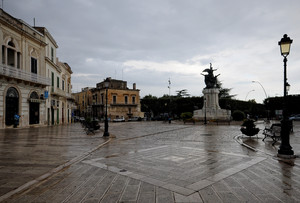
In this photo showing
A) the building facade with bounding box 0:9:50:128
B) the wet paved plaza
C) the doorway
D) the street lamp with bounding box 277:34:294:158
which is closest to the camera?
the wet paved plaza

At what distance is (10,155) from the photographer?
23.0 feet

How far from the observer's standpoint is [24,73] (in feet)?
65.7

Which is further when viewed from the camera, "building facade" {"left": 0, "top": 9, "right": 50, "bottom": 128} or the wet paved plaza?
"building facade" {"left": 0, "top": 9, "right": 50, "bottom": 128}

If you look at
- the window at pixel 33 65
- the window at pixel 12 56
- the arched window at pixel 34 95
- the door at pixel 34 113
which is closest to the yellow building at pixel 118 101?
the door at pixel 34 113

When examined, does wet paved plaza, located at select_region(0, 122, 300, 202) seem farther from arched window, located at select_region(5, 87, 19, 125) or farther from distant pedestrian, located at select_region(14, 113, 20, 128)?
arched window, located at select_region(5, 87, 19, 125)

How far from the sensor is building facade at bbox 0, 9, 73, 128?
18.1m

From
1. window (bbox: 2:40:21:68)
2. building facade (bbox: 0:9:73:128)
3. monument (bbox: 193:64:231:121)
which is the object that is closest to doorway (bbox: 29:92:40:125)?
building facade (bbox: 0:9:73:128)

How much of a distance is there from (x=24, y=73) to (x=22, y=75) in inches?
16.1

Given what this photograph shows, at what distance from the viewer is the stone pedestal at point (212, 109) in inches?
1275

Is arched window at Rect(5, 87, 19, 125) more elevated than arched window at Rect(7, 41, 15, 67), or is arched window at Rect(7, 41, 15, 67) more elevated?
arched window at Rect(7, 41, 15, 67)

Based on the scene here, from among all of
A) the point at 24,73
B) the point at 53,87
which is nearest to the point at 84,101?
the point at 53,87

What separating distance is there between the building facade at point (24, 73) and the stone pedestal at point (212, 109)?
22926mm

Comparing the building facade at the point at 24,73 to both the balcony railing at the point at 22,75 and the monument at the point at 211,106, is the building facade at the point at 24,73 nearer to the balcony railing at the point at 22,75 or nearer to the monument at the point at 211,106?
the balcony railing at the point at 22,75

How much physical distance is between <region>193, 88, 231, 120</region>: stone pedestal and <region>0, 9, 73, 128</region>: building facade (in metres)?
22.9
